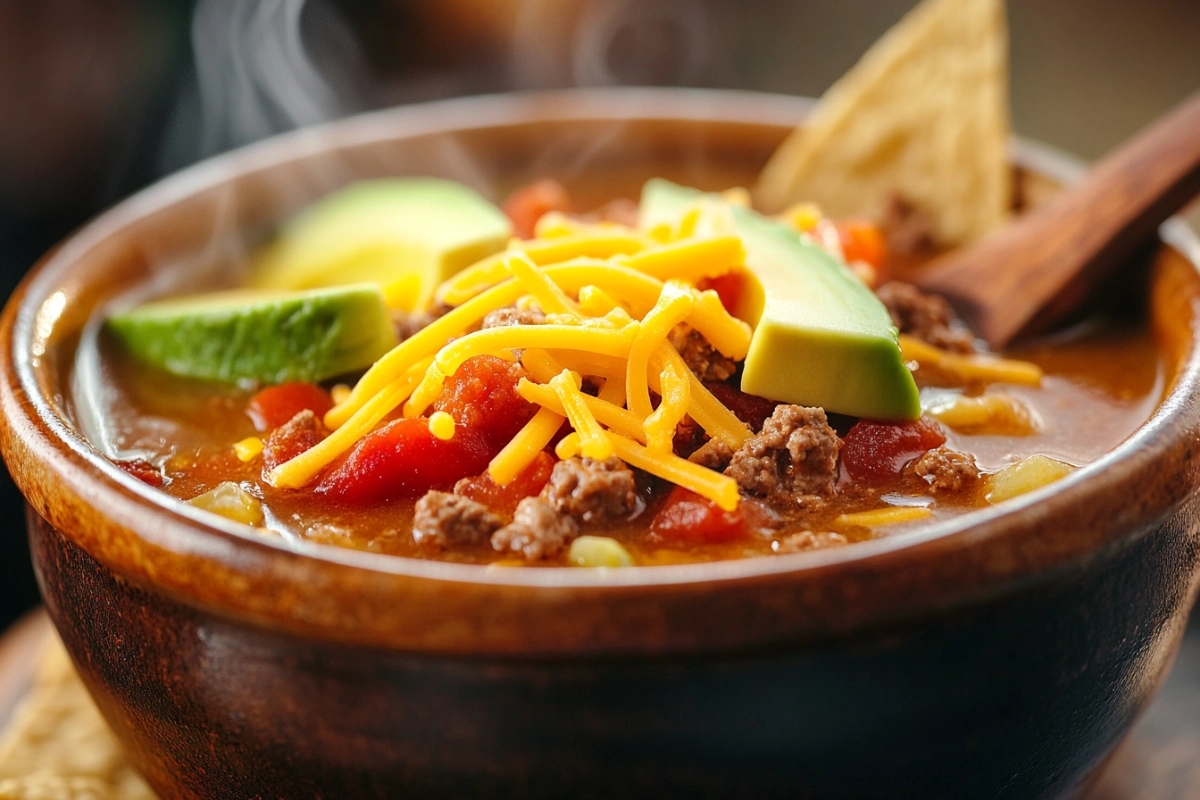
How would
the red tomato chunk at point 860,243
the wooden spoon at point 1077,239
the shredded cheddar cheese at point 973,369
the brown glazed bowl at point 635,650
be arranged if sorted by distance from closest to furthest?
the brown glazed bowl at point 635,650 → the shredded cheddar cheese at point 973,369 → the wooden spoon at point 1077,239 → the red tomato chunk at point 860,243

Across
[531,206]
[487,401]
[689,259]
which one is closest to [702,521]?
[487,401]

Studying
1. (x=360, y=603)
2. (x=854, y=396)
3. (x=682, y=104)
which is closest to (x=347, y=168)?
(x=682, y=104)

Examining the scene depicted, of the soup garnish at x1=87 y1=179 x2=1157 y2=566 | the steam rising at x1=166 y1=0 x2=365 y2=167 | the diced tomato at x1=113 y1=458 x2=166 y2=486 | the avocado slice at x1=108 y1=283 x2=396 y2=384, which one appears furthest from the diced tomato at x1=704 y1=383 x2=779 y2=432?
the steam rising at x1=166 y1=0 x2=365 y2=167

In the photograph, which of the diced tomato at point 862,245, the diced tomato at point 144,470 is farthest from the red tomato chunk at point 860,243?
the diced tomato at point 144,470

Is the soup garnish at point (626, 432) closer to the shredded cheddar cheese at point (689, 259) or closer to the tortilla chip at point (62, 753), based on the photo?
the shredded cheddar cheese at point (689, 259)

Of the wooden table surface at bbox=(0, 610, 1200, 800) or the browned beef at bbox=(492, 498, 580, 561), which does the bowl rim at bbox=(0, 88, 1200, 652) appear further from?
the wooden table surface at bbox=(0, 610, 1200, 800)

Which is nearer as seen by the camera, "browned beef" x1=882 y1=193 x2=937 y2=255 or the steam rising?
"browned beef" x1=882 y1=193 x2=937 y2=255

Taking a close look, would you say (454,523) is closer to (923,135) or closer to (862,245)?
(862,245)
